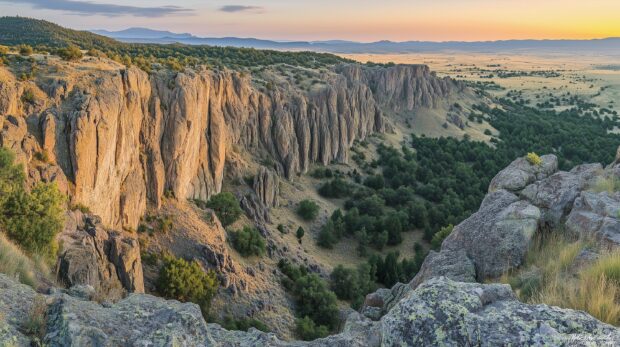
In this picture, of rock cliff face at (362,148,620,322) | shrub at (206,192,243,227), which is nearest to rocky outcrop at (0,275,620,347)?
rock cliff face at (362,148,620,322)

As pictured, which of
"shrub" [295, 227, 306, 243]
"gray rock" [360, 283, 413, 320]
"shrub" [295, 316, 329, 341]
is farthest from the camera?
"shrub" [295, 227, 306, 243]

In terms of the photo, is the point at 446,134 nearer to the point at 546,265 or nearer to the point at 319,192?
the point at 319,192

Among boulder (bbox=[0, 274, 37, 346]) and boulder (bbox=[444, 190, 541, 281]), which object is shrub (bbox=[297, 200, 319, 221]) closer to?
boulder (bbox=[444, 190, 541, 281])

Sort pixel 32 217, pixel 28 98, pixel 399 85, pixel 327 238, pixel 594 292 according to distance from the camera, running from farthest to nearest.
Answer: pixel 399 85
pixel 327 238
pixel 28 98
pixel 32 217
pixel 594 292

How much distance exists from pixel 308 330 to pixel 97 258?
44.0 ft

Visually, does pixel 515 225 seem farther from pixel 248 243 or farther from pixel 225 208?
pixel 225 208

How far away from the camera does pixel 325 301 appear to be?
32.3 meters

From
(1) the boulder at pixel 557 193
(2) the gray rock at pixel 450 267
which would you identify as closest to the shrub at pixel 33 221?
(2) the gray rock at pixel 450 267

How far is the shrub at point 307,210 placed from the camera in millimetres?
48469

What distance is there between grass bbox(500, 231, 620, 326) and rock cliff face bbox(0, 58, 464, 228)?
22247 mm

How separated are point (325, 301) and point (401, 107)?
73877 mm

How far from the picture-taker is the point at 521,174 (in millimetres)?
16562

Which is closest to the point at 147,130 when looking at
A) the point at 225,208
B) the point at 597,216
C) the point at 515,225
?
the point at 225,208

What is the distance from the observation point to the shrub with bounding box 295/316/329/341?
1087 inches
